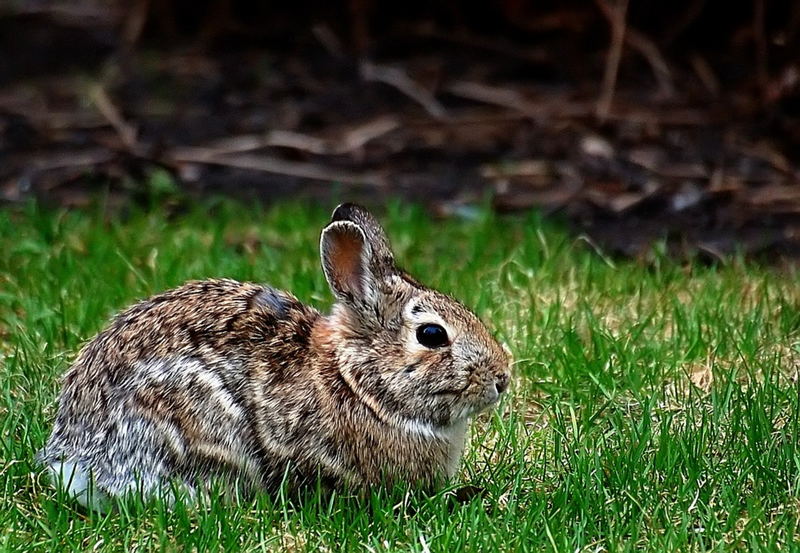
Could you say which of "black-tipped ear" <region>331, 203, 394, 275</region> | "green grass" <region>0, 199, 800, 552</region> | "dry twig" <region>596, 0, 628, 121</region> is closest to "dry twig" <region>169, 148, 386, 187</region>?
"green grass" <region>0, 199, 800, 552</region>

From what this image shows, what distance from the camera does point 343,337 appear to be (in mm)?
4836

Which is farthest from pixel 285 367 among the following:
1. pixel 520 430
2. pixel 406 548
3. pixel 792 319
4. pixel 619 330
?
pixel 792 319

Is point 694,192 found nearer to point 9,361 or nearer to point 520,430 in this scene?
point 520,430

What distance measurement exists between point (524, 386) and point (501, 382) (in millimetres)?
1076

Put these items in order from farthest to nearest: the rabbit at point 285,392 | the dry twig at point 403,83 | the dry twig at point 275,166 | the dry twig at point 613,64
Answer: the dry twig at point 403,83 < the dry twig at point 613,64 < the dry twig at point 275,166 < the rabbit at point 285,392

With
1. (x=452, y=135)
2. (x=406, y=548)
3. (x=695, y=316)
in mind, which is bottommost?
(x=406, y=548)

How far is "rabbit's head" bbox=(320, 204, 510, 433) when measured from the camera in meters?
4.65

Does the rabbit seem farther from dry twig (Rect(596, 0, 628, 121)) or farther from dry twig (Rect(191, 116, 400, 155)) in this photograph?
dry twig (Rect(596, 0, 628, 121))

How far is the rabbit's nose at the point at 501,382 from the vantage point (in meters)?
4.68

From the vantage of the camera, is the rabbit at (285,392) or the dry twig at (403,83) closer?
the rabbit at (285,392)

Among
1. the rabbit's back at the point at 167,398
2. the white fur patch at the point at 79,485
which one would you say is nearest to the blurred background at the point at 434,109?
the rabbit's back at the point at 167,398

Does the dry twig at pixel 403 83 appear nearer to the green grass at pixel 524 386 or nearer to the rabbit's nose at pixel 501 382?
the green grass at pixel 524 386

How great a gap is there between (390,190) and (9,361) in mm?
3458

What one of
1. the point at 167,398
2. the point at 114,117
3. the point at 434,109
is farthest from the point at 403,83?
the point at 167,398
